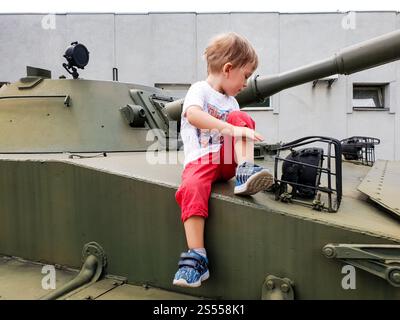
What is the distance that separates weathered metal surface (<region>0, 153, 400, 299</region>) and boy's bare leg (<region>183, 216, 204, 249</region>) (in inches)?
5.6

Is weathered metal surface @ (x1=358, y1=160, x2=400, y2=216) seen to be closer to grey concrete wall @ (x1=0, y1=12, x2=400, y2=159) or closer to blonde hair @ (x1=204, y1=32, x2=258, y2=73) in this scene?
blonde hair @ (x1=204, y1=32, x2=258, y2=73)

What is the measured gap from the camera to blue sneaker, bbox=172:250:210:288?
76.7 inches

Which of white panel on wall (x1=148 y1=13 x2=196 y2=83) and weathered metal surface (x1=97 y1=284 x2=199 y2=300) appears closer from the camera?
weathered metal surface (x1=97 y1=284 x2=199 y2=300)

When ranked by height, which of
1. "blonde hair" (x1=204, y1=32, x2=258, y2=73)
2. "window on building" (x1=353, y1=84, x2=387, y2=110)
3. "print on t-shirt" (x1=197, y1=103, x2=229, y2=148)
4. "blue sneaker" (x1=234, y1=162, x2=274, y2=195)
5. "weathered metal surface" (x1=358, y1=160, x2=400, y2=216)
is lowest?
"weathered metal surface" (x1=358, y1=160, x2=400, y2=216)

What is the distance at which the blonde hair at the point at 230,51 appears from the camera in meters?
2.13

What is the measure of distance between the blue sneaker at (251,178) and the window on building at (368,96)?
9945 millimetres

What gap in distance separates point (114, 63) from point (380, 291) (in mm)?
9786

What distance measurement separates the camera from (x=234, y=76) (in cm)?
223

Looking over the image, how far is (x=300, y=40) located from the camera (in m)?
10.6

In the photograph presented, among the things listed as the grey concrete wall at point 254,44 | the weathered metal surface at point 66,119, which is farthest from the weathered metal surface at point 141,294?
the grey concrete wall at point 254,44

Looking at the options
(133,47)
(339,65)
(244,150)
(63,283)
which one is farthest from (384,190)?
(133,47)

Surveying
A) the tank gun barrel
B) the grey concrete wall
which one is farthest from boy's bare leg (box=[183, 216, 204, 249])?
the grey concrete wall

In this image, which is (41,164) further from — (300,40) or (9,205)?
(300,40)

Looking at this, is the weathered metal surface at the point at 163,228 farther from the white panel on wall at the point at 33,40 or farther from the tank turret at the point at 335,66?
the white panel on wall at the point at 33,40
